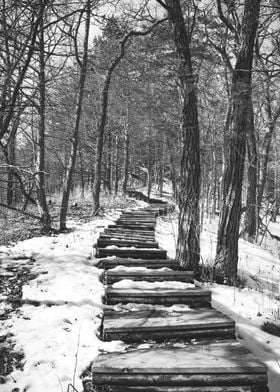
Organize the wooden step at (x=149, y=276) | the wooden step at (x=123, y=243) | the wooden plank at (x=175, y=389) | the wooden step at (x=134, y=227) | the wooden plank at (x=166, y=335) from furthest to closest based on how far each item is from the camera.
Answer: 1. the wooden step at (x=134, y=227)
2. the wooden step at (x=123, y=243)
3. the wooden step at (x=149, y=276)
4. the wooden plank at (x=166, y=335)
5. the wooden plank at (x=175, y=389)

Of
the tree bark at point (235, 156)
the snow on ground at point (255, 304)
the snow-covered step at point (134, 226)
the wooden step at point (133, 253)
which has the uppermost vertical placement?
the tree bark at point (235, 156)

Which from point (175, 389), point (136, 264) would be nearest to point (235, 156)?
point (136, 264)

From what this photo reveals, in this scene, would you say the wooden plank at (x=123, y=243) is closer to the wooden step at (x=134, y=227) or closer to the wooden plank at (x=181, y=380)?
the wooden step at (x=134, y=227)

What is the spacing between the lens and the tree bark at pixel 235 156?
4.98 metres

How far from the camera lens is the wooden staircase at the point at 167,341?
2.22 metres

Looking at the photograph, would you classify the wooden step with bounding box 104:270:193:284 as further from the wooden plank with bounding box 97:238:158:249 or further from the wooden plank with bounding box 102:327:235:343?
the wooden plank with bounding box 97:238:158:249

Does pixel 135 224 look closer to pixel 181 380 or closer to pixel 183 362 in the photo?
pixel 183 362

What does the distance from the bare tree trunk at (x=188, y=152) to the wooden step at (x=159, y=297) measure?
51.6 inches

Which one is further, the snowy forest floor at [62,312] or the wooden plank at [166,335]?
the wooden plank at [166,335]

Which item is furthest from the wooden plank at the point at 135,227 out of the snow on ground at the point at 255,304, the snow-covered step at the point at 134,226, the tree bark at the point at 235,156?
the tree bark at the point at 235,156

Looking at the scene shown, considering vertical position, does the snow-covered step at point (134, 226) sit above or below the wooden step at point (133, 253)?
above

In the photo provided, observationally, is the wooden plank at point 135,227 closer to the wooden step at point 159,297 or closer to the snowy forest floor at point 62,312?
the snowy forest floor at point 62,312

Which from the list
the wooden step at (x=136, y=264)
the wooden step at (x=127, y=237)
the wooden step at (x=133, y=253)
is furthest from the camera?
the wooden step at (x=127, y=237)

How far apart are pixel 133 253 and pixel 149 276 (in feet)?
3.46
